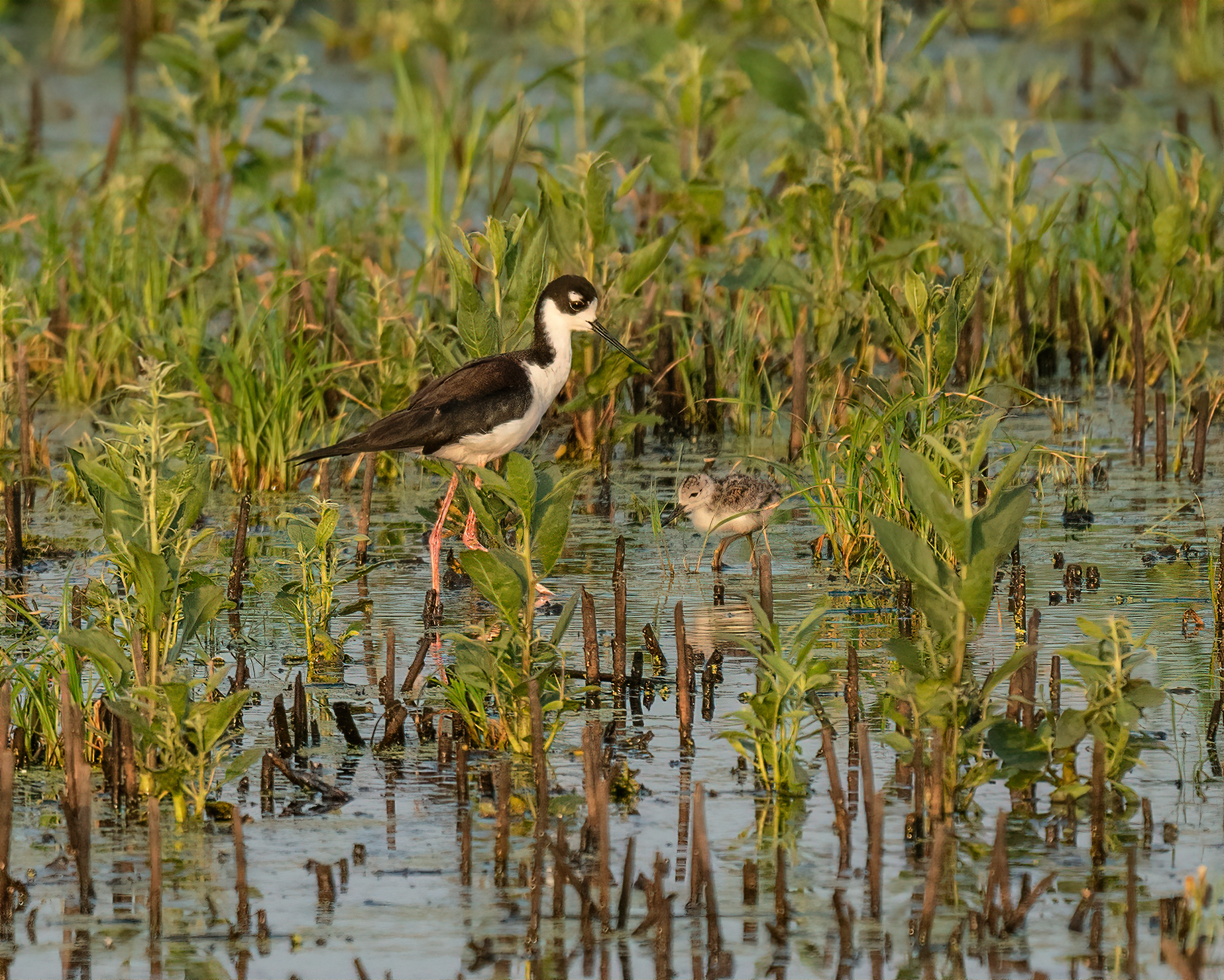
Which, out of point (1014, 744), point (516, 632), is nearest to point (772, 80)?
point (516, 632)

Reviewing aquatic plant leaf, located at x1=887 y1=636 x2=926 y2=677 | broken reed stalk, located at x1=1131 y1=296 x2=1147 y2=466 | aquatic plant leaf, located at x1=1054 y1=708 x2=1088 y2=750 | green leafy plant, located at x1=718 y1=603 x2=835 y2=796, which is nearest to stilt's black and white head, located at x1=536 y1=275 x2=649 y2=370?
broken reed stalk, located at x1=1131 y1=296 x2=1147 y2=466

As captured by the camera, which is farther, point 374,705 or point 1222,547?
point 1222,547

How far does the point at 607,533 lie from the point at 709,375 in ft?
6.35

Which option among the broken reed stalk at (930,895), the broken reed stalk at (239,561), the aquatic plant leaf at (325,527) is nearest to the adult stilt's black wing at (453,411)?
the broken reed stalk at (239,561)

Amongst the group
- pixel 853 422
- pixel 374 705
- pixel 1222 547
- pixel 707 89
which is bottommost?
pixel 374 705

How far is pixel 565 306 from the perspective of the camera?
8.43m

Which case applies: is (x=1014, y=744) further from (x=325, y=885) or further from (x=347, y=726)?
(x=347, y=726)

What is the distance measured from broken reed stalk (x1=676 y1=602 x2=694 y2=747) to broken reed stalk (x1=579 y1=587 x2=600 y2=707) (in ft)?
1.38

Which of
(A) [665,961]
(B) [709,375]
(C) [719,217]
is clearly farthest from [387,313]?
(A) [665,961]

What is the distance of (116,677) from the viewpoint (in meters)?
5.42

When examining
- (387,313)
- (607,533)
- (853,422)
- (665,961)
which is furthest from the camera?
(387,313)

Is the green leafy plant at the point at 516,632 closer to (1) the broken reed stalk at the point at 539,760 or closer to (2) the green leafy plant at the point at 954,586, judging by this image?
(1) the broken reed stalk at the point at 539,760

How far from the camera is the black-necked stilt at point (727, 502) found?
8.02 metres

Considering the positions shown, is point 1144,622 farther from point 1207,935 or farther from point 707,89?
point 707,89
